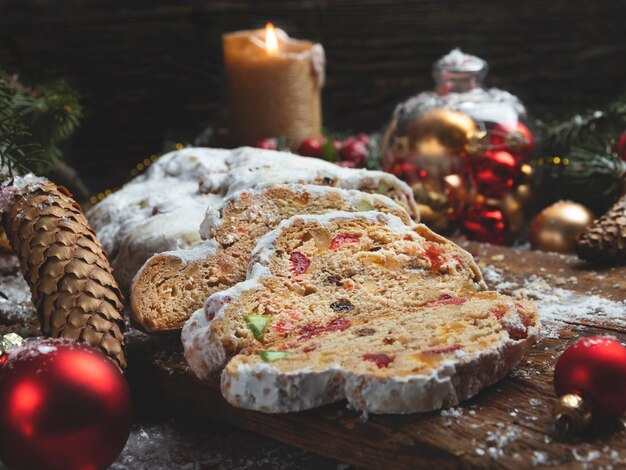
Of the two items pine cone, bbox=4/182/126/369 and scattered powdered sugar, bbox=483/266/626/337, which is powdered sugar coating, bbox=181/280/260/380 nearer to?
pine cone, bbox=4/182/126/369

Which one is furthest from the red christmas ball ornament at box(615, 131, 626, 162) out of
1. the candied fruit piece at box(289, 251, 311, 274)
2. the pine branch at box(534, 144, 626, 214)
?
the candied fruit piece at box(289, 251, 311, 274)

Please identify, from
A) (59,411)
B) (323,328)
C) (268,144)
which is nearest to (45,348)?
(59,411)

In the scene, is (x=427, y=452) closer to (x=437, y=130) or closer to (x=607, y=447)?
(x=607, y=447)

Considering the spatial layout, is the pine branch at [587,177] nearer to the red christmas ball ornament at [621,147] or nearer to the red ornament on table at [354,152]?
the red christmas ball ornament at [621,147]

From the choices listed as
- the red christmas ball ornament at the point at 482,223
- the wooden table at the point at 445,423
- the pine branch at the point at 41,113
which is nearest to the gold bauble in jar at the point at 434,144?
the red christmas ball ornament at the point at 482,223

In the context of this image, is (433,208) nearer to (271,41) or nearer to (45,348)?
(271,41)
